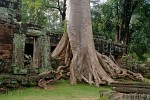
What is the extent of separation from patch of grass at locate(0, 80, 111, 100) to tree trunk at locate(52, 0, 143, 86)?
0.62m

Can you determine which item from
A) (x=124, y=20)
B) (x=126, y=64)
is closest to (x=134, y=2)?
(x=124, y=20)

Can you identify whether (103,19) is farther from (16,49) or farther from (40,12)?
(16,49)

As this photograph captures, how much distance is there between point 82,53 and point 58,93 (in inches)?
133

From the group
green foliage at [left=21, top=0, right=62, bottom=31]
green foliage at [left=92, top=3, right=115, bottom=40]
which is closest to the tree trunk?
green foliage at [left=21, top=0, right=62, bottom=31]

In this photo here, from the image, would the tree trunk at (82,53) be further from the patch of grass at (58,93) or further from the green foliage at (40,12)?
the green foliage at (40,12)

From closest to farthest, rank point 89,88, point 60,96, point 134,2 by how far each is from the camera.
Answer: point 60,96
point 89,88
point 134,2

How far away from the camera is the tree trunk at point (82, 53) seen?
14180 millimetres

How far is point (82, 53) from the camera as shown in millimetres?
14578

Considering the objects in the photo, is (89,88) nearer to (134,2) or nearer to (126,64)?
(126,64)

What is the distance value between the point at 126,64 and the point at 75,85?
23.1 ft

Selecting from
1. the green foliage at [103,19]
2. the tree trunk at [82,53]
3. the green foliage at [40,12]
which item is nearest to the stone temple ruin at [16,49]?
the tree trunk at [82,53]

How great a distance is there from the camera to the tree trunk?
46.5 ft

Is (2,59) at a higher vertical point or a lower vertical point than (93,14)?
lower

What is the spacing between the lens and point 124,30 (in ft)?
94.0
